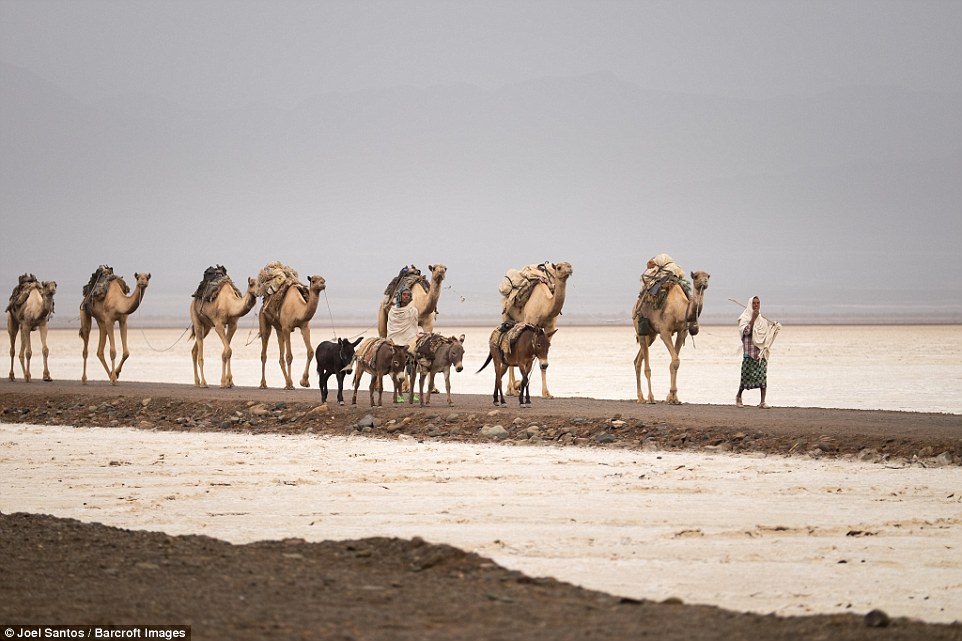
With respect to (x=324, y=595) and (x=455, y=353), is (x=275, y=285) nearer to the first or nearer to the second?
(x=455, y=353)

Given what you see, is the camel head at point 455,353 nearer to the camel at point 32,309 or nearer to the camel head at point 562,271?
the camel head at point 562,271

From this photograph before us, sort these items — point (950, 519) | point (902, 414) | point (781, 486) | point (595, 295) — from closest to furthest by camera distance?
point (950, 519), point (781, 486), point (902, 414), point (595, 295)

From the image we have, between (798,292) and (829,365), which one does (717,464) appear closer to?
(829,365)

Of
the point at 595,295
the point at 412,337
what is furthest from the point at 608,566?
the point at 595,295

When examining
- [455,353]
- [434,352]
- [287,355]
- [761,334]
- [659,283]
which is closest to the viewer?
[455,353]

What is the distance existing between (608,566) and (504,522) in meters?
2.04

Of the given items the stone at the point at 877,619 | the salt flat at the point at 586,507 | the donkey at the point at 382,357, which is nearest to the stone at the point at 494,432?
the salt flat at the point at 586,507

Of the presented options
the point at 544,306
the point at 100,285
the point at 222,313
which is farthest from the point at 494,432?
the point at 100,285

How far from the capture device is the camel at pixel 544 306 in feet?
75.8

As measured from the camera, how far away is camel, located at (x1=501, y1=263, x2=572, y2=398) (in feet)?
75.8


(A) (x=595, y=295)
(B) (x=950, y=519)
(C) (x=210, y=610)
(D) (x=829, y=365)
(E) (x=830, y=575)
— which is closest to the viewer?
(C) (x=210, y=610)

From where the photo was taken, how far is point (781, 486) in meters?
14.0

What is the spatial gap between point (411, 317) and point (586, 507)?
8.06m

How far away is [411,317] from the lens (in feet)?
67.3
